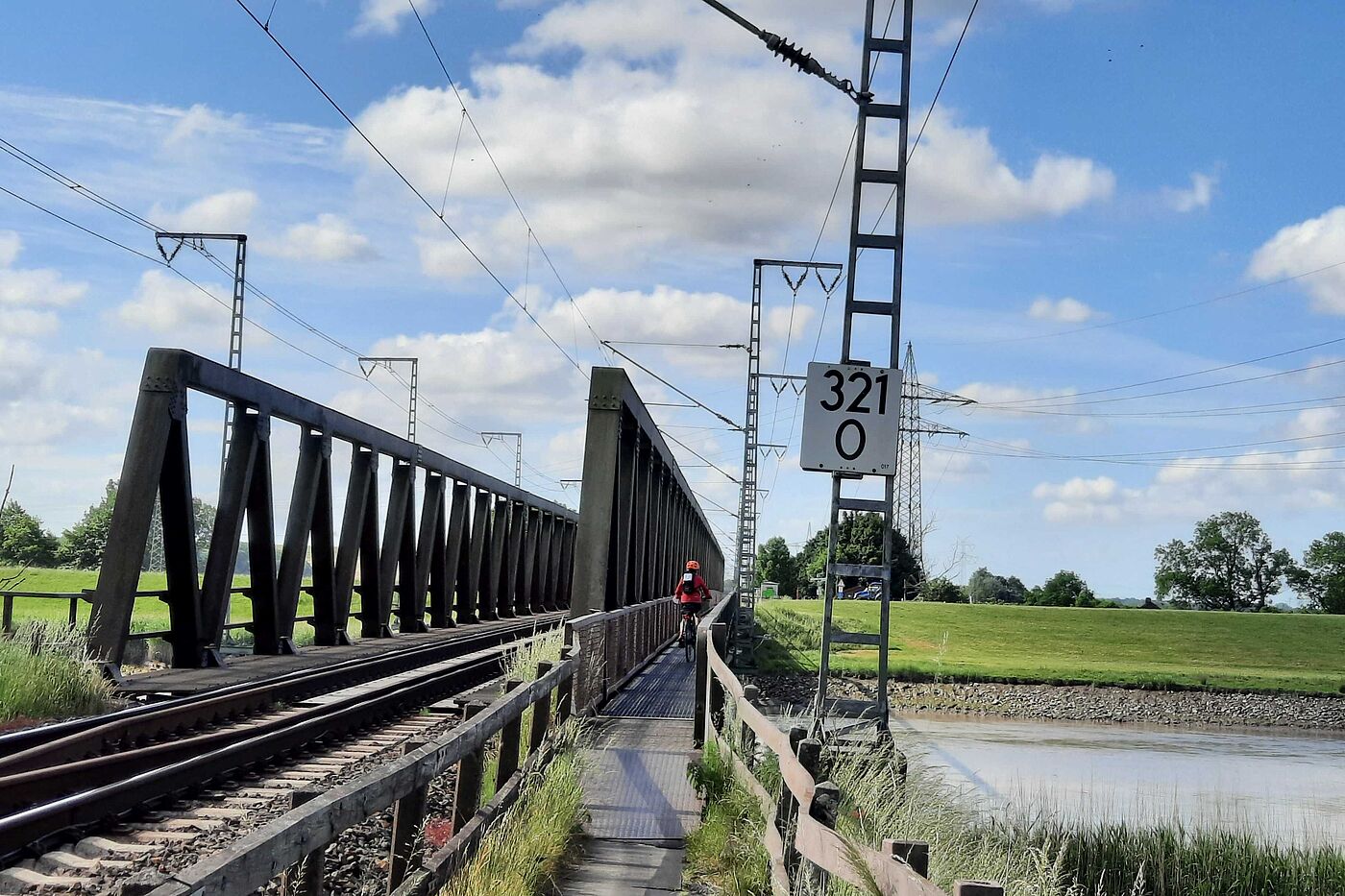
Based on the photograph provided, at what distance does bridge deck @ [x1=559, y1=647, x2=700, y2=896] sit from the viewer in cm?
686

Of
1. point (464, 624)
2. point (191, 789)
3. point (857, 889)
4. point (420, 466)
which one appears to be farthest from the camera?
point (464, 624)

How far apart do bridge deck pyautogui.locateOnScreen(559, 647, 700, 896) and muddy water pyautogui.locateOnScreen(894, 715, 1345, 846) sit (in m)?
6.74

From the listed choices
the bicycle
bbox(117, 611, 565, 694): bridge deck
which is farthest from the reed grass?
the bicycle

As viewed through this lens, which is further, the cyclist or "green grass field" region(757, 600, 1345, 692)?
"green grass field" region(757, 600, 1345, 692)

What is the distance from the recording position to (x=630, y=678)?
1775cm

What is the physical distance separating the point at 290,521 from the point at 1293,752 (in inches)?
1296

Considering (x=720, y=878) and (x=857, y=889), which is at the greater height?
(x=857, y=889)

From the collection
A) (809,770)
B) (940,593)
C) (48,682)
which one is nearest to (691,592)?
(48,682)

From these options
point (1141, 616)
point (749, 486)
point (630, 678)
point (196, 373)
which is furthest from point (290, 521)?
point (1141, 616)

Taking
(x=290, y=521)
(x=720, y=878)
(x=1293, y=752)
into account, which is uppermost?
(x=290, y=521)

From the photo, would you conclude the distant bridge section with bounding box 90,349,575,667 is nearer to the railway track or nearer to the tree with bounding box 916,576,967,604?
the railway track

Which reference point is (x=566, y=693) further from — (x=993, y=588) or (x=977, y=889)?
(x=993, y=588)

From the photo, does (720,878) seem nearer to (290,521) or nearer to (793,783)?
(793,783)

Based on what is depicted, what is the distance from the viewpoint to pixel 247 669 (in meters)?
15.7
